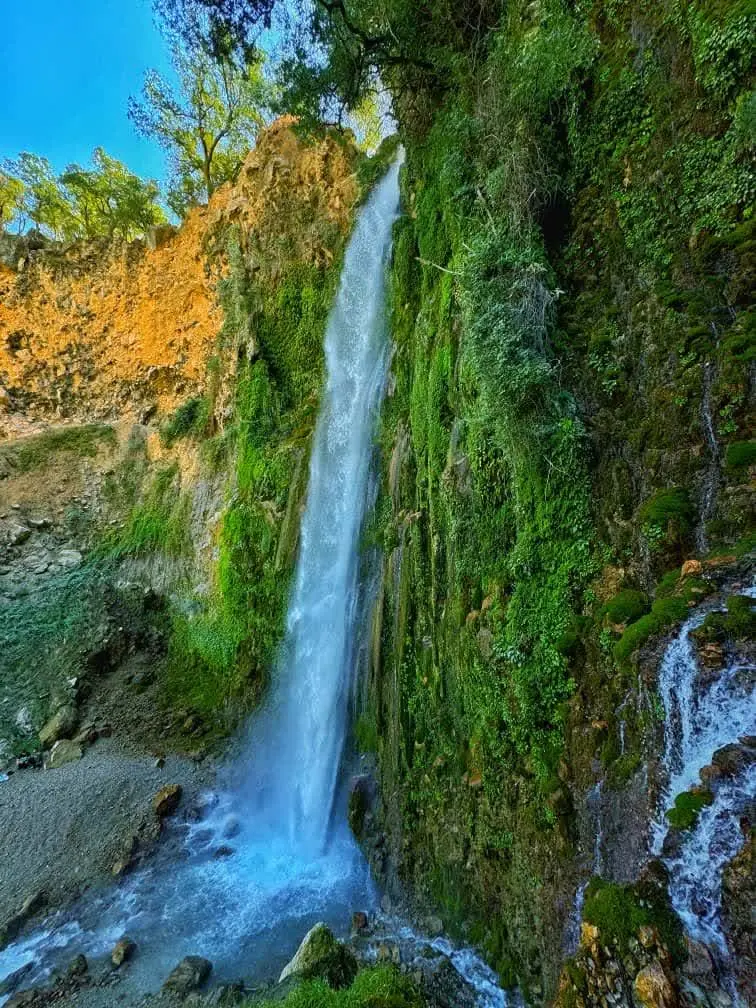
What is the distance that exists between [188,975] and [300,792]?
352cm

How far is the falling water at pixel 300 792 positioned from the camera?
22.8 feet

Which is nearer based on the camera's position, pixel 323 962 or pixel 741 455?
pixel 741 455

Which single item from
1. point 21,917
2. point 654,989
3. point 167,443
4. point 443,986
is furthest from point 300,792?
point 167,443

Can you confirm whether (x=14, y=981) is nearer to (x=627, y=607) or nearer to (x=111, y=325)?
(x=627, y=607)

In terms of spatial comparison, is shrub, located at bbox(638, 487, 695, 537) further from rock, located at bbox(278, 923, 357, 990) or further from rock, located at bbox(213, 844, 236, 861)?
rock, located at bbox(213, 844, 236, 861)

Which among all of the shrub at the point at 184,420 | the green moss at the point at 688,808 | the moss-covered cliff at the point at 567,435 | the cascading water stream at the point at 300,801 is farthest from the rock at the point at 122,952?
the shrub at the point at 184,420

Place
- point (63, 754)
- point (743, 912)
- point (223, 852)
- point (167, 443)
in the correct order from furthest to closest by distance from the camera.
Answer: point (167, 443) < point (63, 754) < point (223, 852) < point (743, 912)

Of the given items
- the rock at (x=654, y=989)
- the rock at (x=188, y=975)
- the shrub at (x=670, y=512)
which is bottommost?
the rock at (x=188, y=975)

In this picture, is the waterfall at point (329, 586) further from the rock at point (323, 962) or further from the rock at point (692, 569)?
the rock at point (692, 569)

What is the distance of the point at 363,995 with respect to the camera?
4.95m

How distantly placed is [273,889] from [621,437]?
843cm

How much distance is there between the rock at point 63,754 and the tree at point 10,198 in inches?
972

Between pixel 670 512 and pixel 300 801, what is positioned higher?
pixel 670 512

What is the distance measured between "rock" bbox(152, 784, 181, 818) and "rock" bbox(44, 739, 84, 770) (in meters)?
2.77
